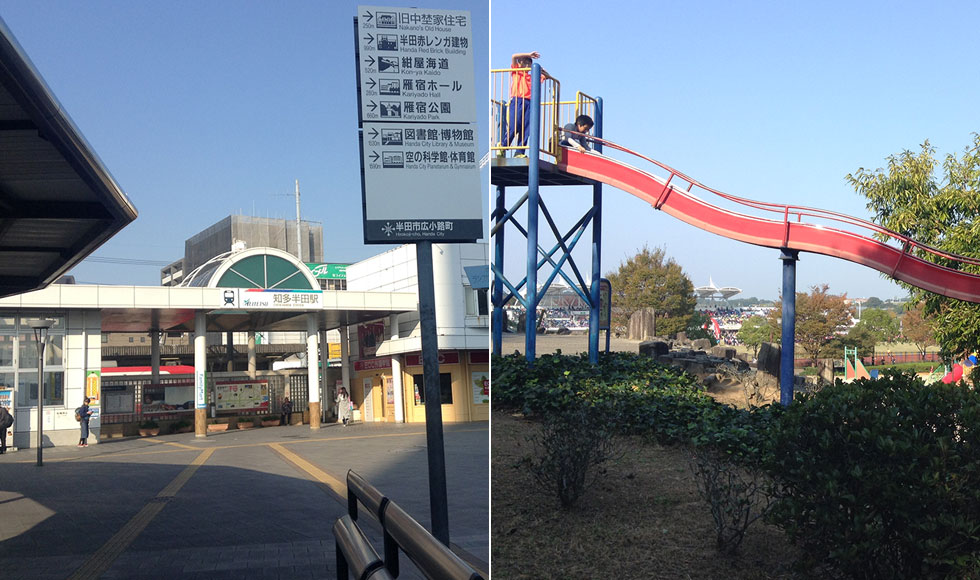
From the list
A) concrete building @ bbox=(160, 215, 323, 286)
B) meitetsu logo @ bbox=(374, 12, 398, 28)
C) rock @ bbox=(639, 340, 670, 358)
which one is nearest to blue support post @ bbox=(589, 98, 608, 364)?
rock @ bbox=(639, 340, 670, 358)

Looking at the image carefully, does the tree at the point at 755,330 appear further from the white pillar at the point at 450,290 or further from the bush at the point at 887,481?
the bush at the point at 887,481

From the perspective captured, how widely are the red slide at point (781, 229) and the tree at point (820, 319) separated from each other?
11857mm

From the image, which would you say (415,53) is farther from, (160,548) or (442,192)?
(160,548)

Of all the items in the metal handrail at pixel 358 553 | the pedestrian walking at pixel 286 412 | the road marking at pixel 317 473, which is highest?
the metal handrail at pixel 358 553

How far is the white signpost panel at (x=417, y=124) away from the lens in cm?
461

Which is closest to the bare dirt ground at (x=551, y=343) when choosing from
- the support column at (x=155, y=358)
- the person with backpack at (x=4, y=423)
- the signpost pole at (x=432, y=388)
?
the signpost pole at (x=432, y=388)

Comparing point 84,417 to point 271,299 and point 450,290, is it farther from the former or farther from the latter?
point 450,290

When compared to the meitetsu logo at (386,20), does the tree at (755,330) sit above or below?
below

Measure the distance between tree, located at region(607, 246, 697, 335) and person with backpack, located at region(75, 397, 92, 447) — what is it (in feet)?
55.4

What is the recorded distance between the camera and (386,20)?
15.2 ft

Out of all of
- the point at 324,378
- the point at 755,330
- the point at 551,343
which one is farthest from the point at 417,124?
the point at 755,330

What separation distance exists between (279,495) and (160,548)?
138 inches

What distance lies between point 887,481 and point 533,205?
18.9ft

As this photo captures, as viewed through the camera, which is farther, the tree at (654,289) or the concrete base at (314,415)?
the tree at (654,289)
